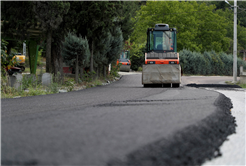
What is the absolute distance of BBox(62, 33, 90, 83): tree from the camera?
578 inches

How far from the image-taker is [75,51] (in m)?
15.0

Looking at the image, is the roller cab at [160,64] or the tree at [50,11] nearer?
the tree at [50,11]

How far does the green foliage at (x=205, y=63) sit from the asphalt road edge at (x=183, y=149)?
3476 centimetres

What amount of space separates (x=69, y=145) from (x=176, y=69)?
1239 centimetres

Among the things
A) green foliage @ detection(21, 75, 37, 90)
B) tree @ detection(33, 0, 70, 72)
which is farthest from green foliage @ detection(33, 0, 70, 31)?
green foliage @ detection(21, 75, 37, 90)

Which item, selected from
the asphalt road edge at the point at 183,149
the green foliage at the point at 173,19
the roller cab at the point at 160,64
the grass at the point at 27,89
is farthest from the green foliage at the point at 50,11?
the green foliage at the point at 173,19

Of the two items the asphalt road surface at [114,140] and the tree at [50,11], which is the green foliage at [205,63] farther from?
the asphalt road surface at [114,140]

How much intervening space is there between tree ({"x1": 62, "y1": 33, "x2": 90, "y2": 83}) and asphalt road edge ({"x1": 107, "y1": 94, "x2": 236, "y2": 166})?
435 inches

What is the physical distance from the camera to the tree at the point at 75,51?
14672 millimetres

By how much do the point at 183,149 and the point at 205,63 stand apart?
126ft

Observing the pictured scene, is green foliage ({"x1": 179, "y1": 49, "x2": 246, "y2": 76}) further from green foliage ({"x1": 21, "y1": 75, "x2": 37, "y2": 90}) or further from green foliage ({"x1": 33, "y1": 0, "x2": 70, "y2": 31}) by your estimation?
green foliage ({"x1": 21, "y1": 75, "x2": 37, "y2": 90})

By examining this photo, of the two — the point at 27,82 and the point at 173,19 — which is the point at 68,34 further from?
the point at 173,19

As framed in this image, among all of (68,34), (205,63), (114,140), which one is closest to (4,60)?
(68,34)

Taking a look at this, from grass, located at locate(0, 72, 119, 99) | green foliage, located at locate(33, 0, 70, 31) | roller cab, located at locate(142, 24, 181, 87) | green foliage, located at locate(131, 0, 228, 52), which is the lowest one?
grass, located at locate(0, 72, 119, 99)
